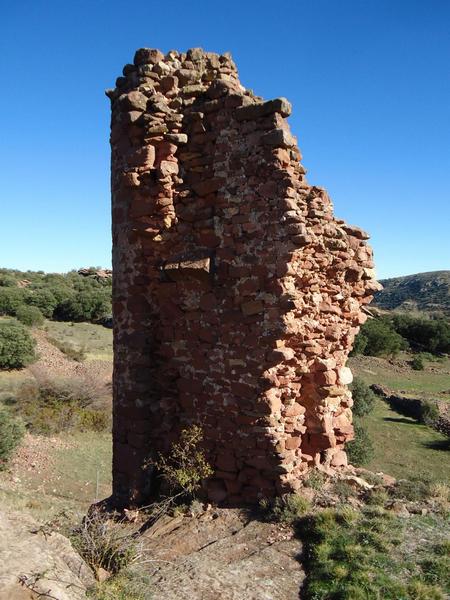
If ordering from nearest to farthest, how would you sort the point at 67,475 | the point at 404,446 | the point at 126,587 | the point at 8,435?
the point at 126,587 → the point at 67,475 → the point at 8,435 → the point at 404,446

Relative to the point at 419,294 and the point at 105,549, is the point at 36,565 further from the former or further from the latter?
the point at 419,294

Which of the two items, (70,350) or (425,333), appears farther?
(425,333)

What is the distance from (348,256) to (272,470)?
2.73m

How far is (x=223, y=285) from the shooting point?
562 centimetres

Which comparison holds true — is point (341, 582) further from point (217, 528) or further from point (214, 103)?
point (214, 103)

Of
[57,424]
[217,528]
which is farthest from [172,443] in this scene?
[57,424]

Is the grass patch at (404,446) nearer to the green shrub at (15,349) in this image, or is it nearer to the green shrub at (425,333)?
the green shrub at (15,349)

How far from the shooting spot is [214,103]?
18.5 feet

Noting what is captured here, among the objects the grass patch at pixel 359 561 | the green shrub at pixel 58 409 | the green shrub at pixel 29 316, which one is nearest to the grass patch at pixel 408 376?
the green shrub at pixel 58 409

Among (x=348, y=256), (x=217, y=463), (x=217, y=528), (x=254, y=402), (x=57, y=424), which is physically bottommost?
(x=57, y=424)

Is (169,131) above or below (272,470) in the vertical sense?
above

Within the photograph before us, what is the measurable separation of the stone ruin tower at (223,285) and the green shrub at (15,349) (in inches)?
766

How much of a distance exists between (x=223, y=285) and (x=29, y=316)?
94.1 feet

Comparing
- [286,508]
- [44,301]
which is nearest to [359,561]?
[286,508]
